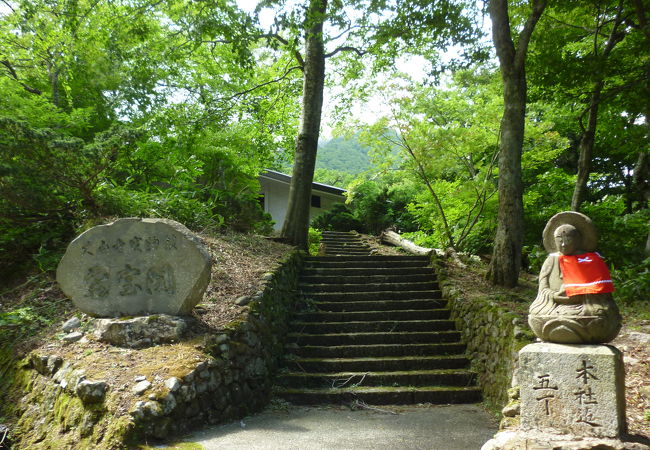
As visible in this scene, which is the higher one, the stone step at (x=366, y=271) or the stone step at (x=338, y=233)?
the stone step at (x=338, y=233)

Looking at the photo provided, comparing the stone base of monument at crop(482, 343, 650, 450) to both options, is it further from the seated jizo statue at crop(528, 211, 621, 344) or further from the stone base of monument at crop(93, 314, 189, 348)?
the stone base of monument at crop(93, 314, 189, 348)

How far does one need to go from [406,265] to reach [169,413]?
7.24 m

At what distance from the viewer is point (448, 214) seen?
1218 cm

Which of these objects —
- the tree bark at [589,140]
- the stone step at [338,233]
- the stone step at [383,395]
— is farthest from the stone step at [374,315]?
the stone step at [338,233]

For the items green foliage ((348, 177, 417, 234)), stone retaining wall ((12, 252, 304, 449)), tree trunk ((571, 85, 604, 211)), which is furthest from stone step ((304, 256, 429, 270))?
green foliage ((348, 177, 417, 234))

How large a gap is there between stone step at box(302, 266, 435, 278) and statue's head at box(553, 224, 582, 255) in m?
6.39

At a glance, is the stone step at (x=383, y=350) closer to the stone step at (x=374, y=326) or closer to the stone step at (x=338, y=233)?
the stone step at (x=374, y=326)

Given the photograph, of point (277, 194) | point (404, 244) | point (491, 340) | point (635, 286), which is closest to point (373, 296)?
point (491, 340)

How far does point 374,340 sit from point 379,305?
1210 mm

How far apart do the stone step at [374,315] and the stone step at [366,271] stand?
178cm

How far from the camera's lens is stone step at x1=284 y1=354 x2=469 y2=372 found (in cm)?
716

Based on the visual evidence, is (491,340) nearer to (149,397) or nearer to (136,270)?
(149,397)

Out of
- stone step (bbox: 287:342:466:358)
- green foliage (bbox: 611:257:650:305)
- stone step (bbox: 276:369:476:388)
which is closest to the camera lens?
stone step (bbox: 276:369:476:388)

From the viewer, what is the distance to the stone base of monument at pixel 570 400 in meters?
3.59
